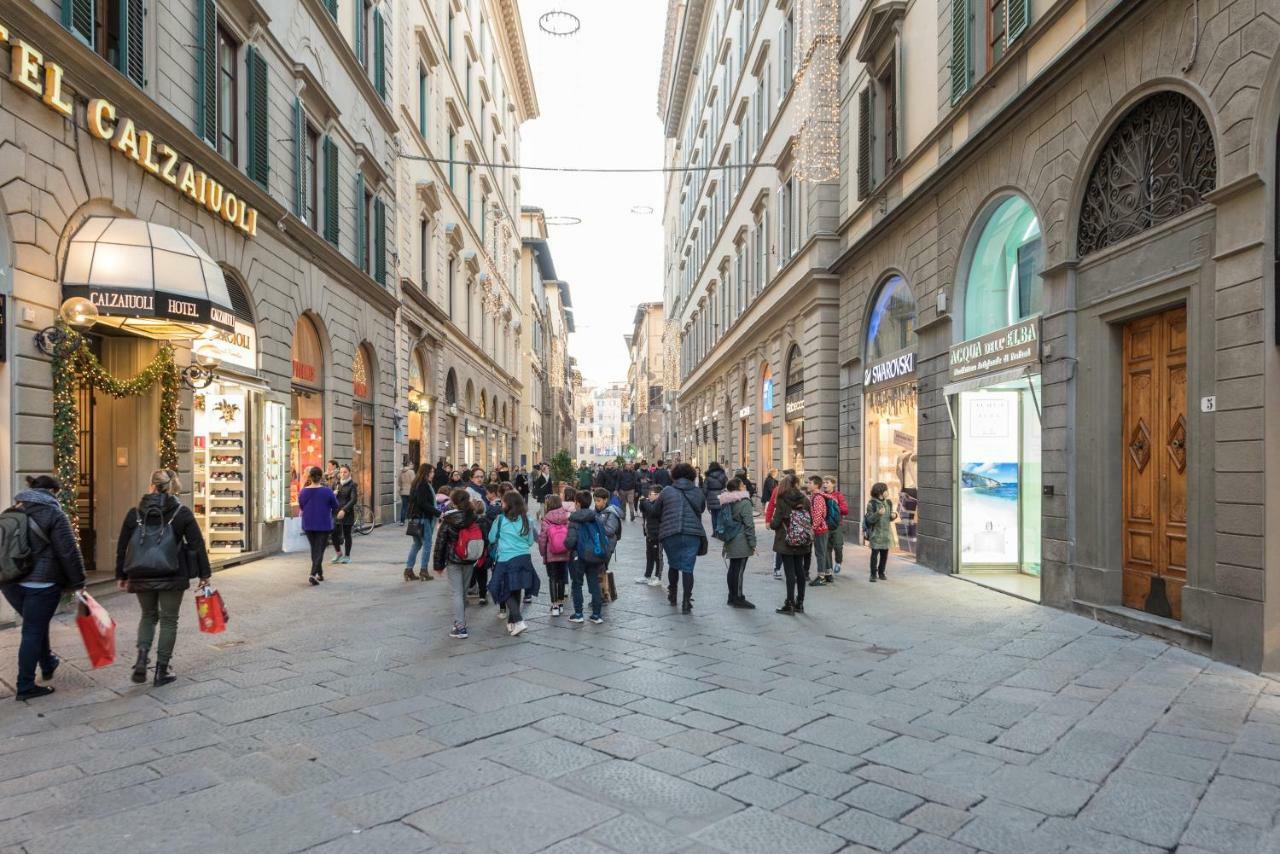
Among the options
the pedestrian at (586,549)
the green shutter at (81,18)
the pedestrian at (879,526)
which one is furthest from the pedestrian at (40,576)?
the pedestrian at (879,526)

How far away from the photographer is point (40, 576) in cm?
619

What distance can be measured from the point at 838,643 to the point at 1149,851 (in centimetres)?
429

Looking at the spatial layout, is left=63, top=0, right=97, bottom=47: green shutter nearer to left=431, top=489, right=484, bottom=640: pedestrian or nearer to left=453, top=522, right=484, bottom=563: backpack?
left=431, top=489, right=484, bottom=640: pedestrian

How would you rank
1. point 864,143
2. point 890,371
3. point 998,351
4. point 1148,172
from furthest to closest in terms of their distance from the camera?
point 864,143
point 890,371
point 998,351
point 1148,172

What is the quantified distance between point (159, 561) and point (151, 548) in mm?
113

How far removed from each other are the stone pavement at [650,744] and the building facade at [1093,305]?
1.03 meters

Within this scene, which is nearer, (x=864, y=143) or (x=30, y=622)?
(x=30, y=622)

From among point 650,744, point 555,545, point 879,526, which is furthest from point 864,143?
point 650,744

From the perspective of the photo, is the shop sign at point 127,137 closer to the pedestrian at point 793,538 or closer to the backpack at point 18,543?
the backpack at point 18,543

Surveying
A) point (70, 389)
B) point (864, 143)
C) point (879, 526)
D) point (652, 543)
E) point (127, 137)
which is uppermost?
point (864, 143)

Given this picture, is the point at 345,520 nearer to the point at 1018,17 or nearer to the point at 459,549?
the point at 459,549

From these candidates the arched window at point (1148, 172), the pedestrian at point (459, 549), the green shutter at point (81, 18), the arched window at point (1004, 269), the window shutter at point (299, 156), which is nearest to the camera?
the arched window at point (1148, 172)

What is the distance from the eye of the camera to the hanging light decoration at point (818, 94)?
57.2ft

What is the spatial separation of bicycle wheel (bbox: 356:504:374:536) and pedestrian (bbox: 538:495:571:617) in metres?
11.5
